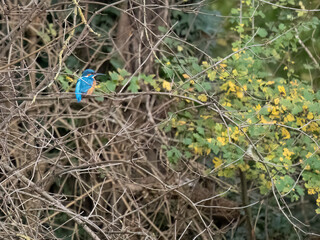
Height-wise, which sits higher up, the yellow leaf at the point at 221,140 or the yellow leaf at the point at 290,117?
the yellow leaf at the point at 290,117

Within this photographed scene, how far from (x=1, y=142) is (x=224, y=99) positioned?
70.5 inches

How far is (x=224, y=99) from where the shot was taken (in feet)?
15.2

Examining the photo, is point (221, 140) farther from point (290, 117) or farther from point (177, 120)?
point (177, 120)

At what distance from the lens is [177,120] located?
475cm

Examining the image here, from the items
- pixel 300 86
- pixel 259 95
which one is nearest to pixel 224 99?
pixel 259 95

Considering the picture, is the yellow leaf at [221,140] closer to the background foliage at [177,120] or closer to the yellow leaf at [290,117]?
the background foliage at [177,120]

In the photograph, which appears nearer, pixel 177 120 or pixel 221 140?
pixel 221 140

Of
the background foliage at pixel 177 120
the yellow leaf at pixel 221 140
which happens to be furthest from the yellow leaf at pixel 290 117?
the yellow leaf at pixel 221 140

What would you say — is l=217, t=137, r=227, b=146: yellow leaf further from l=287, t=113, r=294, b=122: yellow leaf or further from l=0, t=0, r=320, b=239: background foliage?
l=287, t=113, r=294, b=122: yellow leaf

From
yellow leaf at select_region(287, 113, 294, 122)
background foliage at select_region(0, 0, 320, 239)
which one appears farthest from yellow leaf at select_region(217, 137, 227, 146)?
yellow leaf at select_region(287, 113, 294, 122)

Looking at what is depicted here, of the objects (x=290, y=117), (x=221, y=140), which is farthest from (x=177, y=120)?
(x=290, y=117)

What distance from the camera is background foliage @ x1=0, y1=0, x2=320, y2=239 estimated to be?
4.18 m

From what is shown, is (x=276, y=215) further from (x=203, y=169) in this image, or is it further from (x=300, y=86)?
(x=300, y=86)

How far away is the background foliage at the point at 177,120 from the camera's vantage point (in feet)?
13.7
